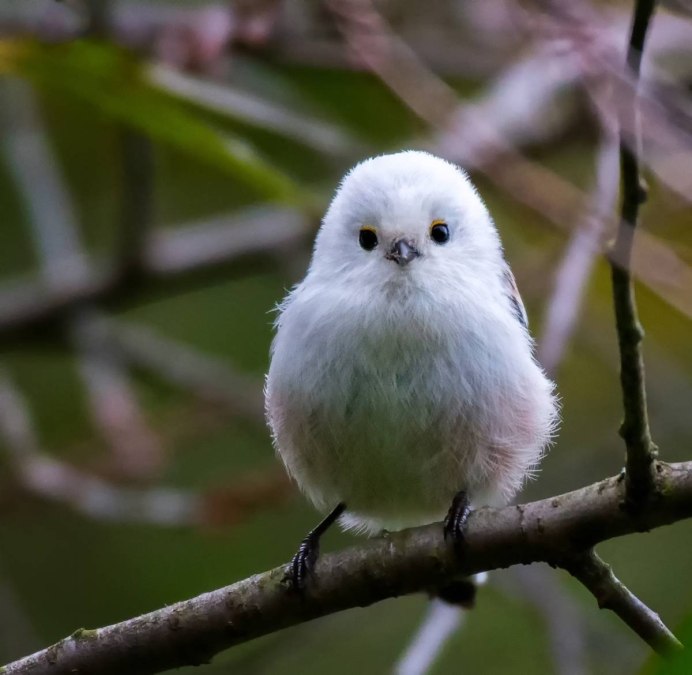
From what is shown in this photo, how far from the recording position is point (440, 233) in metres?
3.15

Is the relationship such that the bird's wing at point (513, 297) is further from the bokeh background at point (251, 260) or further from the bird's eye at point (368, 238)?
the bird's eye at point (368, 238)

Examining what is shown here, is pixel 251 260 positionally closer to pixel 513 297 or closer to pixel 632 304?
pixel 513 297

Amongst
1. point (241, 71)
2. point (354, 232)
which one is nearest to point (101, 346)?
point (241, 71)

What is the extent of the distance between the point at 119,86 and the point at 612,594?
74.7 inches

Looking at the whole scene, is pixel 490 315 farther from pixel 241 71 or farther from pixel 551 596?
pixel 241 71

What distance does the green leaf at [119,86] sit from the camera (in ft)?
10.3

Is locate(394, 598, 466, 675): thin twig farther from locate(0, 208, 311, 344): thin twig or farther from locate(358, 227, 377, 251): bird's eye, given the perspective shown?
locate(0, 208, 311, 344): thin twig

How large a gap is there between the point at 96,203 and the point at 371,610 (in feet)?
10.8

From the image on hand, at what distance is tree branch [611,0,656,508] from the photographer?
1.80 meters

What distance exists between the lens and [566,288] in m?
3.58

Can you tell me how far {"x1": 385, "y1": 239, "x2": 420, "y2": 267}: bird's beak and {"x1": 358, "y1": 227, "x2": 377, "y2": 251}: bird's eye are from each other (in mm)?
99

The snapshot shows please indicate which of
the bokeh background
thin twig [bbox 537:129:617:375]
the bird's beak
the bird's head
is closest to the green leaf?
the bokeh background

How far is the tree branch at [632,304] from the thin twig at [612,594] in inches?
7.6

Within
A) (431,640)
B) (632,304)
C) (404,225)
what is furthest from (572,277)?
(632,304)
